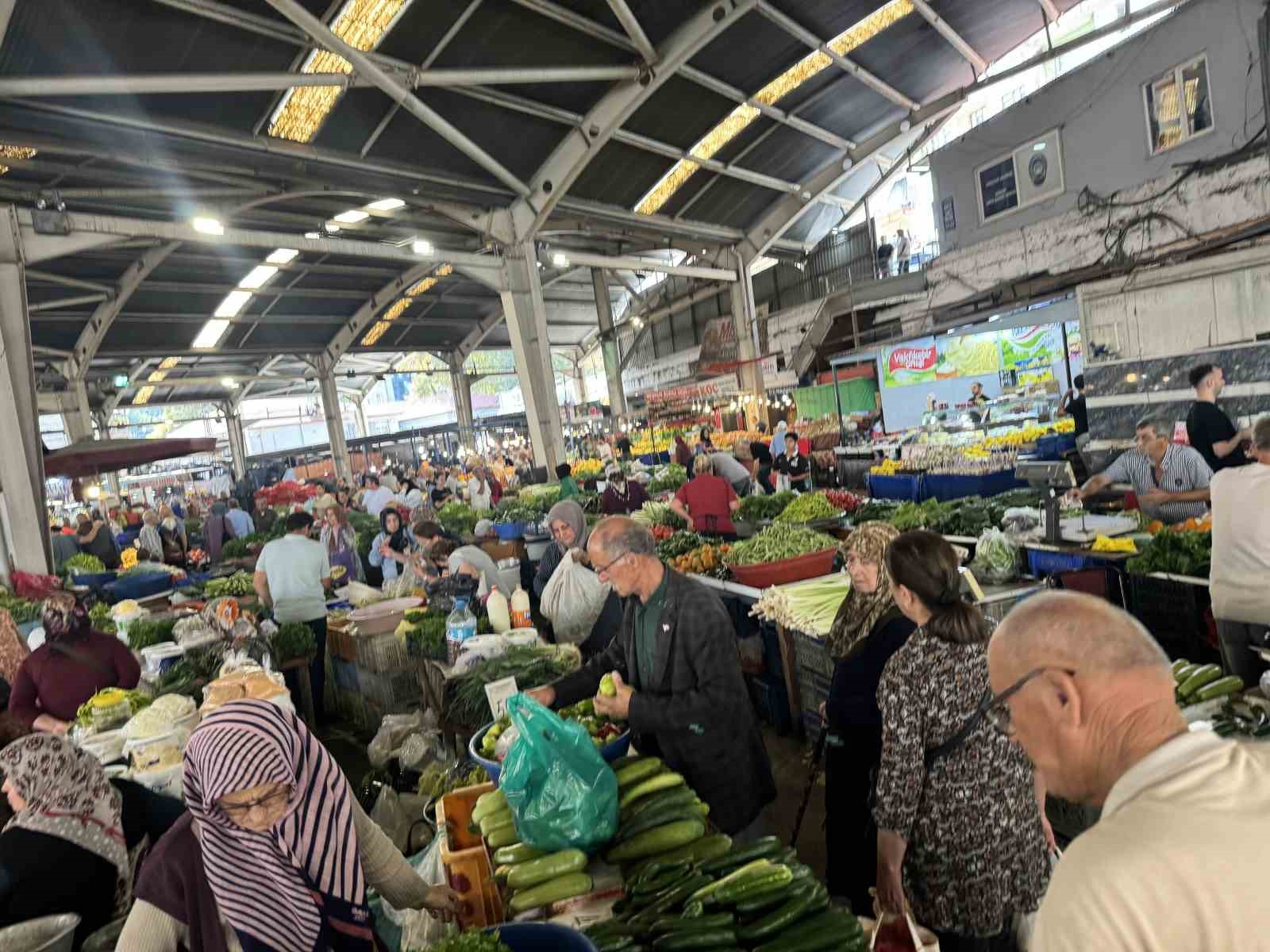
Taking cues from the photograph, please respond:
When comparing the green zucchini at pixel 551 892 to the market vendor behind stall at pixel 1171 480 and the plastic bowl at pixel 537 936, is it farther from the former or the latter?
the market vendor behind stall at pixel 1171 480

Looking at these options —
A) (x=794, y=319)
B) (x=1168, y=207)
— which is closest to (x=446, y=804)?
(x=1168, y=207)

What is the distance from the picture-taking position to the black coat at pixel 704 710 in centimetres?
267

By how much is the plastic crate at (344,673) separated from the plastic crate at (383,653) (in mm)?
369

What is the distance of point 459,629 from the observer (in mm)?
4531

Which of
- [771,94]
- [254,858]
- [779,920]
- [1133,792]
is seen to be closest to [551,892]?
[779,920]

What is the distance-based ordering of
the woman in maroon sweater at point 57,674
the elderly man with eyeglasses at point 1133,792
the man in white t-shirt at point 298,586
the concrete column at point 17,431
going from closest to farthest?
the elderly man with eyeglasses at point 1133,792, the woman in maroon sweater at point 57,674, the man in white t-shirt at point 298,586, the concrete column at point 17,431

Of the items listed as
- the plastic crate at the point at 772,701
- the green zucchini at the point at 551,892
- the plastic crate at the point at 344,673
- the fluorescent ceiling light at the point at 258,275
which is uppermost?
the fluorescent ceiling light at the point at 258,275

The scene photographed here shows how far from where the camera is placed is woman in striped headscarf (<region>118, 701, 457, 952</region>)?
6.35 feet

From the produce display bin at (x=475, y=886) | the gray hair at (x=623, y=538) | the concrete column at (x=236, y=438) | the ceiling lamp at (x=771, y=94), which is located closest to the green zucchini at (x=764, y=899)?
the produce display bin at (x=475, y=886)

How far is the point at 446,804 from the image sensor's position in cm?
264

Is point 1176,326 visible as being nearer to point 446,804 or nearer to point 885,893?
point 885,893

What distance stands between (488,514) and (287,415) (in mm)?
29332

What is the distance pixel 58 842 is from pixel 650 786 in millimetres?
2083

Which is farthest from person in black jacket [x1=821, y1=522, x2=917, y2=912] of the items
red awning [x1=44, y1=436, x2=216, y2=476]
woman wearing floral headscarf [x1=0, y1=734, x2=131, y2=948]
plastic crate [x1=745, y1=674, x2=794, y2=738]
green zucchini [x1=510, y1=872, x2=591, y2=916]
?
red awning [x1=44, y1=436, x2=216, y2=476]
